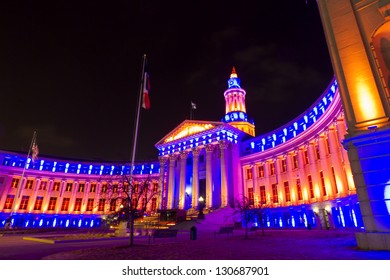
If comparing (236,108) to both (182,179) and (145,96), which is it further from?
(145,96)

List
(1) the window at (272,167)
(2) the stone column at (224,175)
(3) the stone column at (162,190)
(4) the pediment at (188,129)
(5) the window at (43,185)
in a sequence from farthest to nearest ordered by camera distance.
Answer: (5) the window at (43,185), (3) the stone column at (162,190), (4) the pediment at (188,129), (1) the window at (272,167), (2) the stone column at (224,175)

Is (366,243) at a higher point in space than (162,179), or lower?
lower

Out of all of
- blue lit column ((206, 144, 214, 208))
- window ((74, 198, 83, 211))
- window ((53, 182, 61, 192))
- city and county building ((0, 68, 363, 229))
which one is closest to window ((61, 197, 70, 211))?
city and county building ((0, 68, 363, 229))

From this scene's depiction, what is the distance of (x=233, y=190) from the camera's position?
51.3m

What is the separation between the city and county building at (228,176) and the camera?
34531 millimetres

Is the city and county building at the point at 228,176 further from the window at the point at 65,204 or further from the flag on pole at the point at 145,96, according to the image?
the flag on pole at the point at 145,96

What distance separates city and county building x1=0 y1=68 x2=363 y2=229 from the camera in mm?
34531

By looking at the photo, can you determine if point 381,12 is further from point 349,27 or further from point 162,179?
point 162,179

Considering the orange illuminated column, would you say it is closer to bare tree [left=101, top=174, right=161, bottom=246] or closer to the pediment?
the pediment

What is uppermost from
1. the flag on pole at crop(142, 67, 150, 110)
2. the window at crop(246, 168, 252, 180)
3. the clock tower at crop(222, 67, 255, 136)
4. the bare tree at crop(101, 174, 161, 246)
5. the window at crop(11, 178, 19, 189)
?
the clock tower at crop(222, 67, 255, 136)

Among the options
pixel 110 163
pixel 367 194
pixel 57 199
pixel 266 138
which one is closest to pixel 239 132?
pixel 266 138

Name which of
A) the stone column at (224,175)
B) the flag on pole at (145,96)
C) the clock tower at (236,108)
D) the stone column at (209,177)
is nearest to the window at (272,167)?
the stone column at (224,175)

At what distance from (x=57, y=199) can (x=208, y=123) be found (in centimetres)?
4669

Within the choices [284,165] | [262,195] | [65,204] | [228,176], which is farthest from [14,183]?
[284,165]
